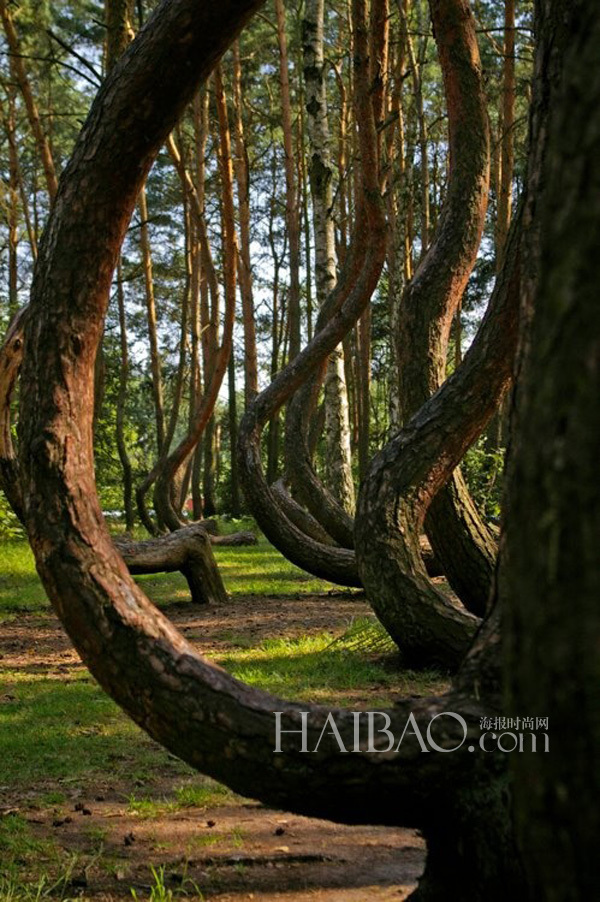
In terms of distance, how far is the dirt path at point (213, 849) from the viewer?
2.81m

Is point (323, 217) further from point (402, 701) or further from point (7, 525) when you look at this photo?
point (402, 701)

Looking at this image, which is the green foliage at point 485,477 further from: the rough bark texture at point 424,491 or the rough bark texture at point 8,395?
the rough bark texture at point 424,491

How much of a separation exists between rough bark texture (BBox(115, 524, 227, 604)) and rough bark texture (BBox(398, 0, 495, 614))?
3.34 metres

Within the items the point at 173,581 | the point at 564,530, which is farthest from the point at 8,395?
the point at 564,530

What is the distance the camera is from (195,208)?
13.6m

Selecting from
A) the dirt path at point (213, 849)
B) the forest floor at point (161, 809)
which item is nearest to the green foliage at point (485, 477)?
the forest floor at point (161, 809)

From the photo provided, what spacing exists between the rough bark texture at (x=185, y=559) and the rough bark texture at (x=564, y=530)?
7316 mm

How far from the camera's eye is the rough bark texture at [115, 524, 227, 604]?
27.7ft

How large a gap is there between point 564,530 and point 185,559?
801cm

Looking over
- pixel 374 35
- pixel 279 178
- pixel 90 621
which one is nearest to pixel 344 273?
pixel 374 35

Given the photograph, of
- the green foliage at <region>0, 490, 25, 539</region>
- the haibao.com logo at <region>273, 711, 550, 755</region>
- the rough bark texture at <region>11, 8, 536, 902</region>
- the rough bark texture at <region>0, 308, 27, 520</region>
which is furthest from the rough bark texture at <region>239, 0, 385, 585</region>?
the haibao.com logo at <region>273, 711, 550, 755</region>

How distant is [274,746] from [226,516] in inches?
879

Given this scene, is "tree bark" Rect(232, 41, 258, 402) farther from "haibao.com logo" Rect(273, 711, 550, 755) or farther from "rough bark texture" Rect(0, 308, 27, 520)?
"haibao.com logo" Rect(273, 711, 550, 755)

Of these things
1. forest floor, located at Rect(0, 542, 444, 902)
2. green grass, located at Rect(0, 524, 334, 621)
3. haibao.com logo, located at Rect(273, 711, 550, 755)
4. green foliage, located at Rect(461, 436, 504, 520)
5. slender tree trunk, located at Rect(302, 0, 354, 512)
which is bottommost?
forest floor, located at Rect(0, 542, 444, 902)
